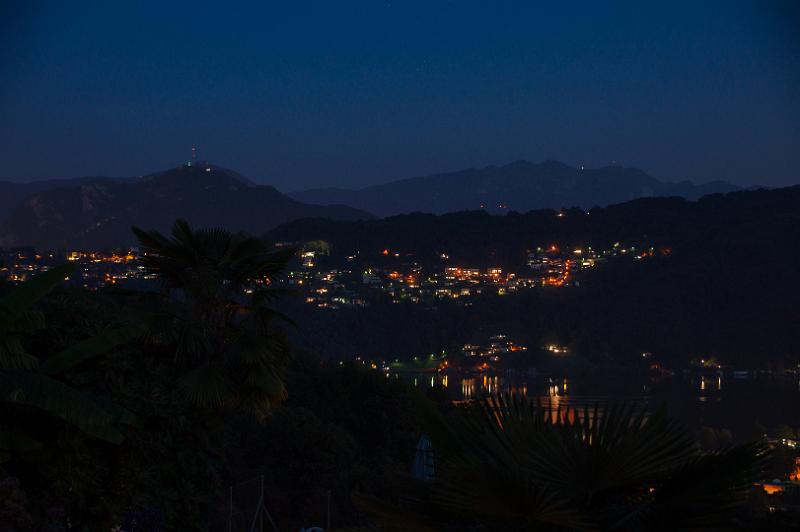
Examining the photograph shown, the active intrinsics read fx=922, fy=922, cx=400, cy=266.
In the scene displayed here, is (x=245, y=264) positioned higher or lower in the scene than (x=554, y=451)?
higher

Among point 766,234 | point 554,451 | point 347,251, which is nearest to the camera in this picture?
point 554,451

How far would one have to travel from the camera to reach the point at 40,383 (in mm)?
8117

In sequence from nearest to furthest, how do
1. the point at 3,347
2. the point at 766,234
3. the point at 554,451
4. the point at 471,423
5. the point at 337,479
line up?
the point at 554,451
the point at 471,423
the point at 3,347
the point at 337,479
the point at 766,234

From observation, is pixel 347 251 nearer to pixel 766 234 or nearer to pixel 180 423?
pixel 766 234

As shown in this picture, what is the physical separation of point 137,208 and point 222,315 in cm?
14799

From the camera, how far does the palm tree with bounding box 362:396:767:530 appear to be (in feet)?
12.6

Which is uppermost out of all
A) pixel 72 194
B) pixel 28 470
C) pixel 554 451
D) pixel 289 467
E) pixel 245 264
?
pixel 72 194

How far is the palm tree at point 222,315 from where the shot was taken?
9.70m

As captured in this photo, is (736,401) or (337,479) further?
(736,401)

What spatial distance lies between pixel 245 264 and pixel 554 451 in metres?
6.82

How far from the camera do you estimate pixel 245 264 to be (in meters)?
10.5

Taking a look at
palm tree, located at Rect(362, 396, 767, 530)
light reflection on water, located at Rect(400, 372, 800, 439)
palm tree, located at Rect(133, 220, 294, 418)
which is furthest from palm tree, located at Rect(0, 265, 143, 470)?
light reflection on water, located at Rect(400, 372, 800, 439)

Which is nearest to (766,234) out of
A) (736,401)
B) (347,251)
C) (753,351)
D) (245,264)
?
(753,351)

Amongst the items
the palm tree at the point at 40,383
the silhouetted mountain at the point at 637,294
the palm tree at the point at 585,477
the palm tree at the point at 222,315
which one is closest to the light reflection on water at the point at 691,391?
the silhouetted mountain at the point at 637,294
